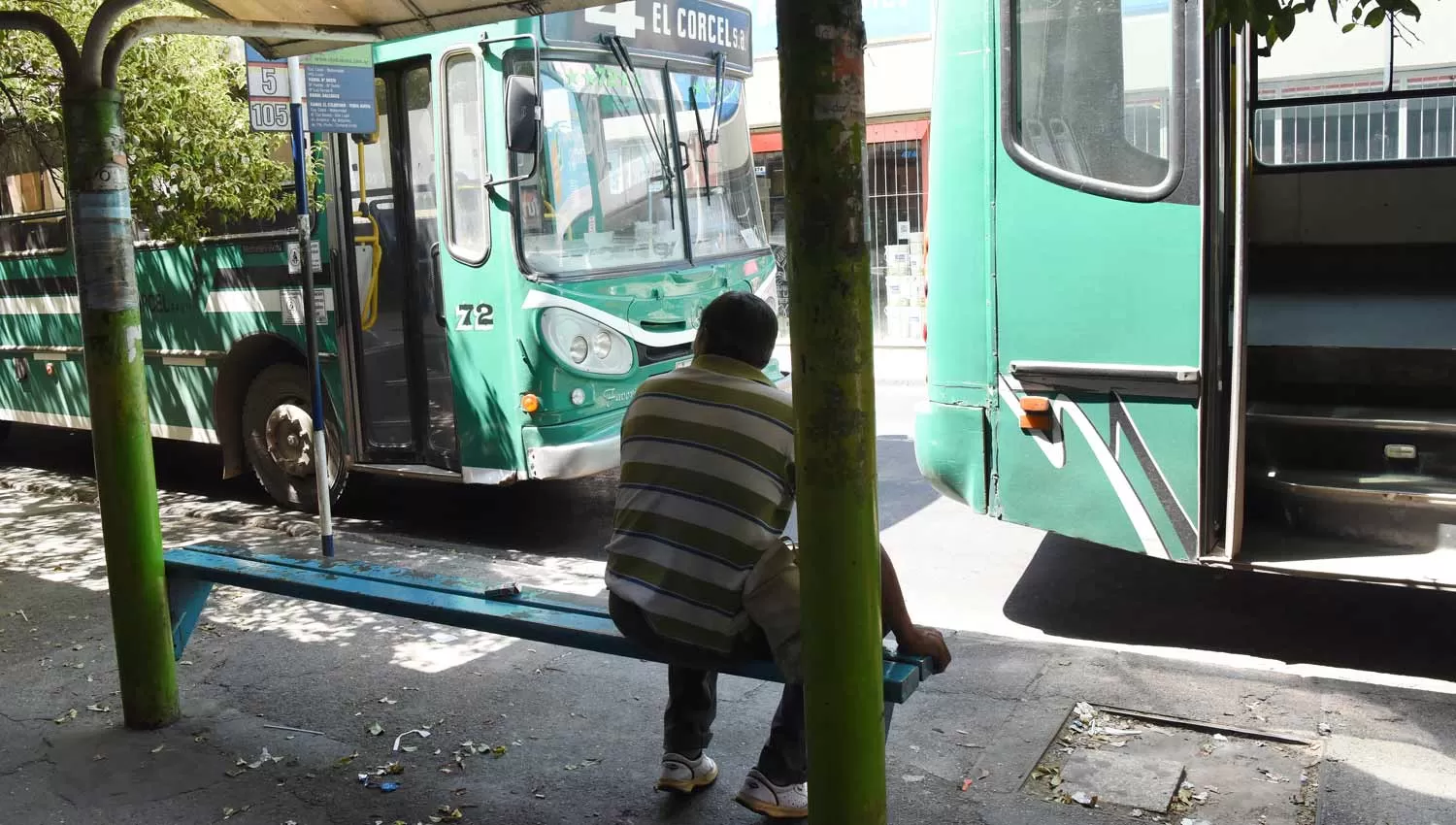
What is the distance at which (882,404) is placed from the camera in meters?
13.1

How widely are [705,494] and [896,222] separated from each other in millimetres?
14889

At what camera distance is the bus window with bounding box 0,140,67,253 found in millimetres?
9836

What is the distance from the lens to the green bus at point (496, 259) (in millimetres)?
7023

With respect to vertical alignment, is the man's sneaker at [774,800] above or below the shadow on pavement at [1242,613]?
above

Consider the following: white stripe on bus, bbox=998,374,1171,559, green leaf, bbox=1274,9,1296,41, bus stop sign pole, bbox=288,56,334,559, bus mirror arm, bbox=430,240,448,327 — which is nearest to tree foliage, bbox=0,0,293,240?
bus stop sign pole, bbox=288,56,334,559

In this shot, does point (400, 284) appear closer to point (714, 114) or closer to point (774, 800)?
point (714, 114)

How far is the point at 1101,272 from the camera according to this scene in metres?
5.10

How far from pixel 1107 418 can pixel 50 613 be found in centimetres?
490

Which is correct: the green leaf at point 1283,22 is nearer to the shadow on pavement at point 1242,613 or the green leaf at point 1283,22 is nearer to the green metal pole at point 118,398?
the shadow on pavement at point 1242,613

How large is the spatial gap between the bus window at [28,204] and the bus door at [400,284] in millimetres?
3317

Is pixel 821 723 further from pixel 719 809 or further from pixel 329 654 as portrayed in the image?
pixel 329 654

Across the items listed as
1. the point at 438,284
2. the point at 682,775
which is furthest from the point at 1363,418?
the point at 438,284

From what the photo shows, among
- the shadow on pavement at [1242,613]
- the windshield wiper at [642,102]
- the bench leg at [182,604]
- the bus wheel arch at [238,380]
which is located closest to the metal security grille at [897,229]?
the bus wheel arch at [238,380]

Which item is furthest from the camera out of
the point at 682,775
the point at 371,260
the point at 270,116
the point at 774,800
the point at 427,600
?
the point at 371,260
